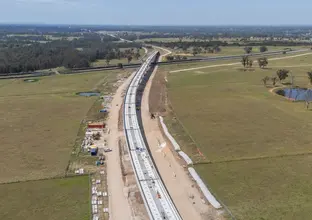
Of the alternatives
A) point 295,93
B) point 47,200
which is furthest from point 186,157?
point 295,93

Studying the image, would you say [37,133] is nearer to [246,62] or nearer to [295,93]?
[295,93]

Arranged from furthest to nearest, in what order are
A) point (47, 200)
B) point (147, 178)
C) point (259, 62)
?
point (259, 62) < point (147, 178) < point (47, 200)

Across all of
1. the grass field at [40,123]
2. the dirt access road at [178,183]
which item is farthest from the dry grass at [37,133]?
the dirt access road at [178,183]

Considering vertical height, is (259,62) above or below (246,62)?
above

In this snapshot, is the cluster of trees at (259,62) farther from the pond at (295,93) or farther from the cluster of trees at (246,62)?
the pond at (295,93)

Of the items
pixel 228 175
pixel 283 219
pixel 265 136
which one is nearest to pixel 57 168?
pixel 228 175

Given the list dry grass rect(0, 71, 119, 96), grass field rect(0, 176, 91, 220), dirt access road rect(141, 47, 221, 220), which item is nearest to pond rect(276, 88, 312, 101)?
dirt access road rect(141, 47, 221, 220)

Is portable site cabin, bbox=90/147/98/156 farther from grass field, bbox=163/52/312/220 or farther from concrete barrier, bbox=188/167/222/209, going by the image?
concrete barrier, bbox=188/167/222/209

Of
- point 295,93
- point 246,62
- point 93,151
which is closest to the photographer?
point 93,151
